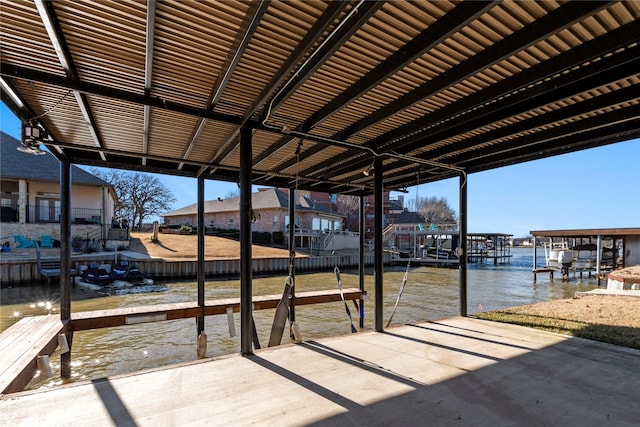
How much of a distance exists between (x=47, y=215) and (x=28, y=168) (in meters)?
2.96

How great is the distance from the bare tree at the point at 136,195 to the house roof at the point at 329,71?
34.8 metres

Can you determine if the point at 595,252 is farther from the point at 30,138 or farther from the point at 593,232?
the point at 30,138

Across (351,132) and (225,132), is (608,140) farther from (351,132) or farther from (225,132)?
(225,132)

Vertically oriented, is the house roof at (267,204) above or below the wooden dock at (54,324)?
above

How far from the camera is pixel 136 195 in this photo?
3591 centimetres

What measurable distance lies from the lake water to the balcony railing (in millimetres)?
7624

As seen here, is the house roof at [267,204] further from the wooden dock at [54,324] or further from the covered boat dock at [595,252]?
the wooden dock at [54,324]

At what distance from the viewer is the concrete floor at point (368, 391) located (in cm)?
239

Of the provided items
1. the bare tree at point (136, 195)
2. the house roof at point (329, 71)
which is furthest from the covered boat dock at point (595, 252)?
the bare tree at point (136, 195)

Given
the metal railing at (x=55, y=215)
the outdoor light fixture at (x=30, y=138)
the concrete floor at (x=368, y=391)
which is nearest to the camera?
the concrete floor at (x=368, y=391)

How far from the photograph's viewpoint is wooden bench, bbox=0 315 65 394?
3.22 m

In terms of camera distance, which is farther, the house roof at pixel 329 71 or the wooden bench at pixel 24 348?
the wooden bench at pixel 24 348

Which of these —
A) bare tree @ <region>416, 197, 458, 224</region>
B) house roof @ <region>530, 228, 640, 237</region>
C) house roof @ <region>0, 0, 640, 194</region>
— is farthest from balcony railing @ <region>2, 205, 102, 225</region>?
bare tree @ <region>416, 197, 458, 224</region>

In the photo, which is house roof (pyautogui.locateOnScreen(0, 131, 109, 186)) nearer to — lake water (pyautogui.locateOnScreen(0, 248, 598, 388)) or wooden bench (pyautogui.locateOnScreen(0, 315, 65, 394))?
lake water (pyautogui.locateOnScreen(0, 248, 598, 388))
